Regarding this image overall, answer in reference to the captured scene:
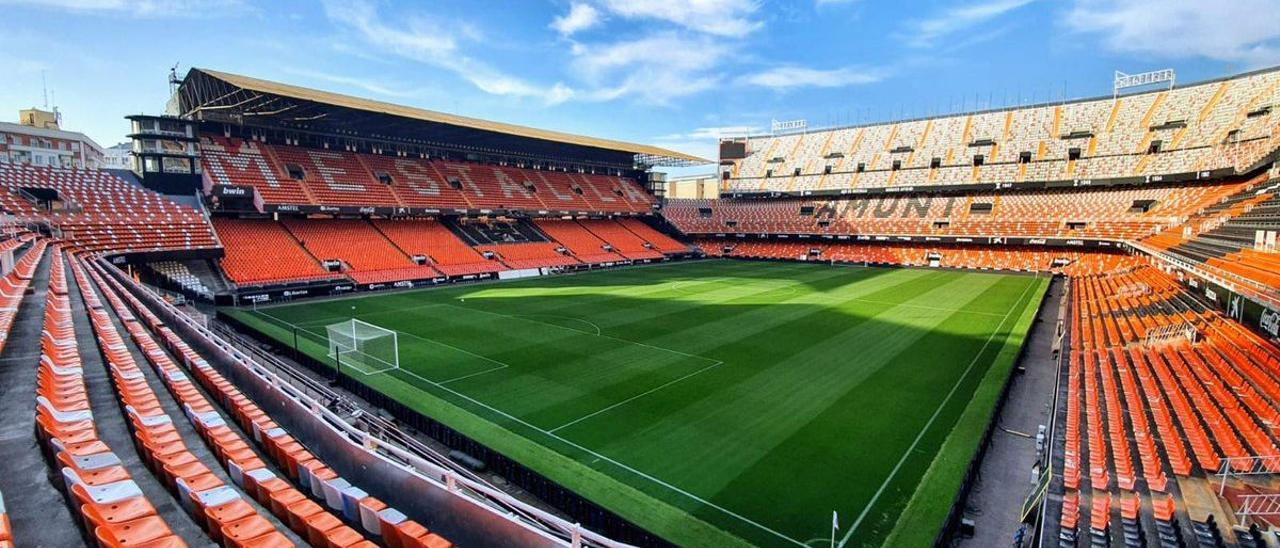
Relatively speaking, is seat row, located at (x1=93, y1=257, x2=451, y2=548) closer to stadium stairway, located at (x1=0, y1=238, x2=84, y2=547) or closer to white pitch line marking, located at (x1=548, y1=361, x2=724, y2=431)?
stadium stairway, located at (x1=0, y1=238, x2=84, y2=547)

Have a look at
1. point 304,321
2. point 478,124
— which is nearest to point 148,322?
point 304,321

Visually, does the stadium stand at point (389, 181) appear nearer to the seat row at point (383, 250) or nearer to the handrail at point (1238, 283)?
the seat row at point (383, 250)

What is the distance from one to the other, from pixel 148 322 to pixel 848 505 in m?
14.8

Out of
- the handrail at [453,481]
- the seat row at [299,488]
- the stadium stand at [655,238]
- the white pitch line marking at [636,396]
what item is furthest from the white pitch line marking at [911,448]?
the stadium stand at [655,238]

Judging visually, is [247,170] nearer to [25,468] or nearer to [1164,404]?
[25,468]

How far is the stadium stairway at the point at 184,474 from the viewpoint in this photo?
4.61 m

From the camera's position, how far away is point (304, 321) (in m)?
25.2

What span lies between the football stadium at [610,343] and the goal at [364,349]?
0.50 feet

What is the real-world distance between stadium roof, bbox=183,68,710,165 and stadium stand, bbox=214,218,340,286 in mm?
9054

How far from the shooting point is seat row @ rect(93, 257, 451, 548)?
15.7ft

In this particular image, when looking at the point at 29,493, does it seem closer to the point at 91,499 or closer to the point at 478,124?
the point at 91,499

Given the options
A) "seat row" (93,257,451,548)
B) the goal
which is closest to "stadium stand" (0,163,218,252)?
the goal

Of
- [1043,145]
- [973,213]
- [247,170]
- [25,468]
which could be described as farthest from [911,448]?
[1043,145]

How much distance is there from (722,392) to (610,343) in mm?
6408
